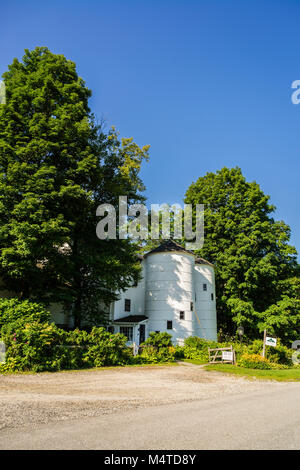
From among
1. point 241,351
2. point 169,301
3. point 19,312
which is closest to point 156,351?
point 241,351

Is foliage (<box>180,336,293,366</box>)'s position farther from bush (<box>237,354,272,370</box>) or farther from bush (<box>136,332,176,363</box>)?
bush (<box>136,332,176,363</box>)

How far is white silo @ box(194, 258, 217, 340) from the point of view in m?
36.0

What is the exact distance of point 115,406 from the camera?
361 inches

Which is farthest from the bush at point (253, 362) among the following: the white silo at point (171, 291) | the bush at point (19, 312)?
the bush at point (19, 312)

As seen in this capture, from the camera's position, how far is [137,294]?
34.5 m

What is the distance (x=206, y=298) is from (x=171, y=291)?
5.82 metres

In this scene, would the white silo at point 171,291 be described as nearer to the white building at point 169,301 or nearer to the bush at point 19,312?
the white building at point 169,301

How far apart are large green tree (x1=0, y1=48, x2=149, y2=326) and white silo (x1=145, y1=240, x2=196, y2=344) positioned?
8024mm

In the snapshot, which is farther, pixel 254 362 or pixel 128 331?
pixel 128 331

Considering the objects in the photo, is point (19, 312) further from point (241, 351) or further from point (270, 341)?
point (270, 341)

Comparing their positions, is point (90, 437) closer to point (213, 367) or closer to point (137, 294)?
point (213, 367)

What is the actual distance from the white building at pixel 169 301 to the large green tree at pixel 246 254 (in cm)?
325

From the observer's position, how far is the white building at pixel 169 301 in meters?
31.9
